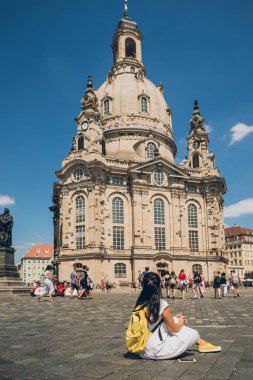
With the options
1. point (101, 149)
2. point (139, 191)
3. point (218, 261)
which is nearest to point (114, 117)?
point (101, 149)

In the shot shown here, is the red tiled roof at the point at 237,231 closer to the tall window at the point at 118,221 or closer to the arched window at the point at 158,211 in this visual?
the arched window at the point at 158,211

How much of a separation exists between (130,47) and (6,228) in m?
57.0

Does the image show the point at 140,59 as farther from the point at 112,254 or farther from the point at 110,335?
the point at 110,335

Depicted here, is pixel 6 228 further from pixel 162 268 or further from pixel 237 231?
pixel 237 231

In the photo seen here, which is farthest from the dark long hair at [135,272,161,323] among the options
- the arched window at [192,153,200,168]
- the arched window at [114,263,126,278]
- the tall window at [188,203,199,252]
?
the arched window at [192,153,200,168]

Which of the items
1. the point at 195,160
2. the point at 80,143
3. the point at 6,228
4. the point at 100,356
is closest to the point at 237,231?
the point at 195,160

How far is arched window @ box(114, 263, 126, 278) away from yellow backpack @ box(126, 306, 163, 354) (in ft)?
146

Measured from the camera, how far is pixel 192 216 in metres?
57.3

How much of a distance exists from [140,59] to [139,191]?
3386cm

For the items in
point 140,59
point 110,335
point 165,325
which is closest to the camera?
point 165,325

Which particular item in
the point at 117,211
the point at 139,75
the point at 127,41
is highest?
the point at 127,41

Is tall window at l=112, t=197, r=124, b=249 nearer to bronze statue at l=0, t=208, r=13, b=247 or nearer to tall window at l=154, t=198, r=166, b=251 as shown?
tall window at l=154, t=198, r=166, b=251

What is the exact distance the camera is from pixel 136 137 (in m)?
62.1

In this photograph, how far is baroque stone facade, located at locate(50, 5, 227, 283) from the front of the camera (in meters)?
50.8
